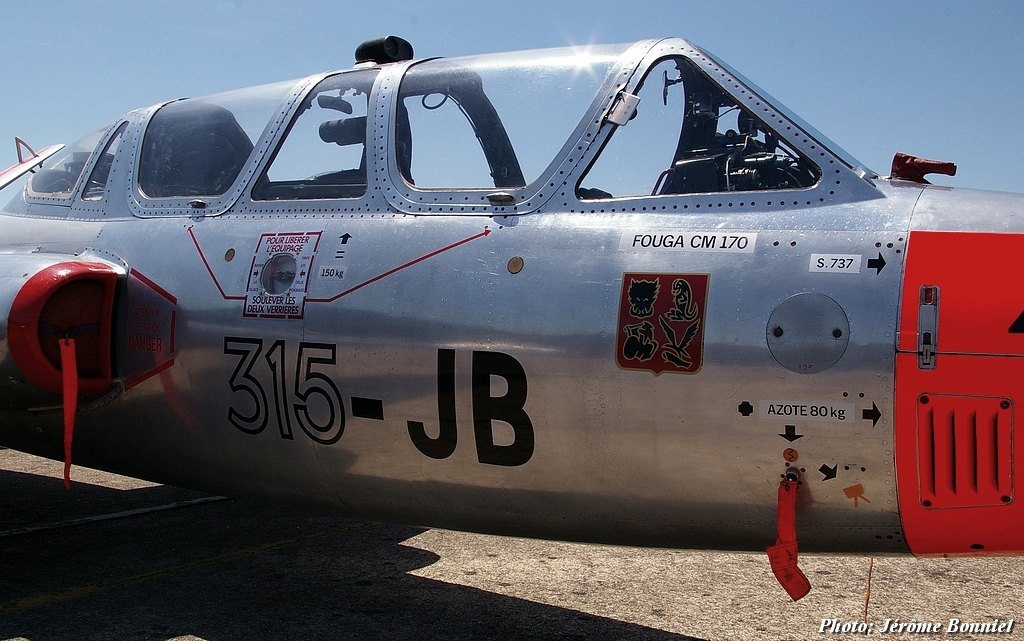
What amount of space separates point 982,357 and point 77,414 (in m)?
4.56

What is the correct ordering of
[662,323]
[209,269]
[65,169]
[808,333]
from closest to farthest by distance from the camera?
[808,333], [662,323], [209,269], [65,169]

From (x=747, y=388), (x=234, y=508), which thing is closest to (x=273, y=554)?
(x=234, y=508)

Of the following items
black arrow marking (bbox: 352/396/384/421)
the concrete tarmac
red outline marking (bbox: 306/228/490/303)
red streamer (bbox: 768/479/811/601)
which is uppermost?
red outline marking (bbox: 306/228/490/303)

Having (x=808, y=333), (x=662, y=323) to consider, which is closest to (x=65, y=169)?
(x=662, y=323)

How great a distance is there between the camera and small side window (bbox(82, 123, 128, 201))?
552 centimetres

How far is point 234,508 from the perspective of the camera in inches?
297

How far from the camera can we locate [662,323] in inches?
133

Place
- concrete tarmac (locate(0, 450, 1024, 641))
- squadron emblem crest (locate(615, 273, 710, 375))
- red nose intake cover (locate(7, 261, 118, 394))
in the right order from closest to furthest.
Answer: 1. squadron emblem crest (locate(615, 273, 710, 375))
2. red nose intake cover (locate(7, 261, 118, 394))
3. concrete tarmac (locate(0, 450, 1024, 641))

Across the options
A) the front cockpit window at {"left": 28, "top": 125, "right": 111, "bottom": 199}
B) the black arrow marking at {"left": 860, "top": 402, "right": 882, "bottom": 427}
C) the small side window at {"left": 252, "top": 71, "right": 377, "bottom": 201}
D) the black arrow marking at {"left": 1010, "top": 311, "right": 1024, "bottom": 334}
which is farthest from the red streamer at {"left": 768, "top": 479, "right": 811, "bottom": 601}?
the front cockpit window at {"left": 28, "top": 125, "right": 111, "bottom": 199}

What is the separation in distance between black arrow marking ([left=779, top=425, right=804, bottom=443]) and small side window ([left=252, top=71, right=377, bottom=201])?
2.46m

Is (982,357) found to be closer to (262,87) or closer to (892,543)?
(892,543)

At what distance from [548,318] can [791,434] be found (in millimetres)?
1052

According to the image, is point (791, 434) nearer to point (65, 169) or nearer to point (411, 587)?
point (411, 587)

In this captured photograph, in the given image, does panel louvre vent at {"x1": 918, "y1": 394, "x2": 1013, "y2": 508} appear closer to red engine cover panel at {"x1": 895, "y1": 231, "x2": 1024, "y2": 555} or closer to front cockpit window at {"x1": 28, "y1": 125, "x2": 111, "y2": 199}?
red engine cover panel at {"x1": 895, "y1": 231, "x2": 1024, "y2": 555}
